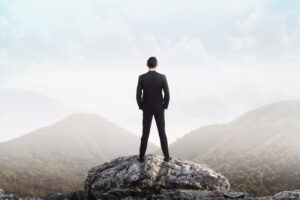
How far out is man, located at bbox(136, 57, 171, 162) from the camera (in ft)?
33.7

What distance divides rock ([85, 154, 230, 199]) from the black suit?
1.34m

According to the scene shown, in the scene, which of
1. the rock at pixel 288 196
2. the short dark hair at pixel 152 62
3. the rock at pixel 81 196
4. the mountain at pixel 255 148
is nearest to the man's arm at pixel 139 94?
the short dark hair at pixel 152 62

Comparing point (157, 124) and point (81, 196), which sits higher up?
point (157, 124)

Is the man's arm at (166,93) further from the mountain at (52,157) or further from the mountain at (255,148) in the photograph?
the mountain at (52,157)

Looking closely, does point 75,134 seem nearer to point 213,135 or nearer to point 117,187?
point 213,135

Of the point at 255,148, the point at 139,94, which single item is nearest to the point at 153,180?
the point at 139,94

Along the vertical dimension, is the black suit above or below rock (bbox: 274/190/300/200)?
above

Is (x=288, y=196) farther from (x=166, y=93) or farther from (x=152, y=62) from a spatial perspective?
(x=152, y=62)

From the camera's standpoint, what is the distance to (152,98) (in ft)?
33.7

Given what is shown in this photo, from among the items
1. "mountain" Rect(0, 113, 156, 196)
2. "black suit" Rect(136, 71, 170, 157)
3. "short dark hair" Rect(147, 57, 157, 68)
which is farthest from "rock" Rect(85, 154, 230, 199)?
"mountain" Rect(0, 113, 156, 196)

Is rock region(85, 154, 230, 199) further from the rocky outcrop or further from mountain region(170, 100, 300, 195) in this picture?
mountain region(170, 100, 300, 195)

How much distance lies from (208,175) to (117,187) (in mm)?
4169

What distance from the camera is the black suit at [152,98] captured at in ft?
33.7

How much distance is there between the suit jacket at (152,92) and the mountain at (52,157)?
65539 mm
